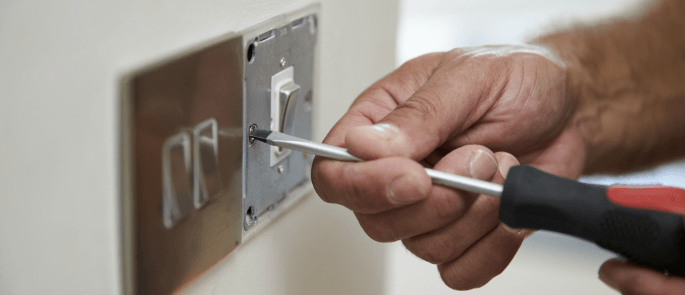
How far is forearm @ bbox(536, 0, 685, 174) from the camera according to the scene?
58cm

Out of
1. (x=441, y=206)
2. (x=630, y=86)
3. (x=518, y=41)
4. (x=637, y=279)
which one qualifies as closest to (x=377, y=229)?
(x=441, y=206)

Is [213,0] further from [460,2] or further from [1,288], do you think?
[460,2]

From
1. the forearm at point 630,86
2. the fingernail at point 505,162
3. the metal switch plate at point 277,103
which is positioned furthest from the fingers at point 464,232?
the forearm at point 630,86

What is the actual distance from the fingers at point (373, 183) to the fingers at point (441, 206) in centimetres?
3

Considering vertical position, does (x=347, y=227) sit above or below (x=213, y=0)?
below

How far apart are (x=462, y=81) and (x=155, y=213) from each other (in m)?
0.23

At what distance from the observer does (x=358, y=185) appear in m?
0.31

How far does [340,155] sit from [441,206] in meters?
0.08

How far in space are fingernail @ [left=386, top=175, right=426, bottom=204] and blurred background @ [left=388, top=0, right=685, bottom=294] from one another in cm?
30

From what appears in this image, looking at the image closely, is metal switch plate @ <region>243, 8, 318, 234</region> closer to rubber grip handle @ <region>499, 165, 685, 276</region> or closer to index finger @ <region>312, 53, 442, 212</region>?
index finger @ <region>312, 53, 442, 212</region>

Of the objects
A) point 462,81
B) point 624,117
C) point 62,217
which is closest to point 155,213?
point 62,217

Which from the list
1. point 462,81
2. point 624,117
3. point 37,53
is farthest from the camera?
point 624,117

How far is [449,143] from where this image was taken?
1.37ft

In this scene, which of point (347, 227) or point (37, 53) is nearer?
point (37, 53)
